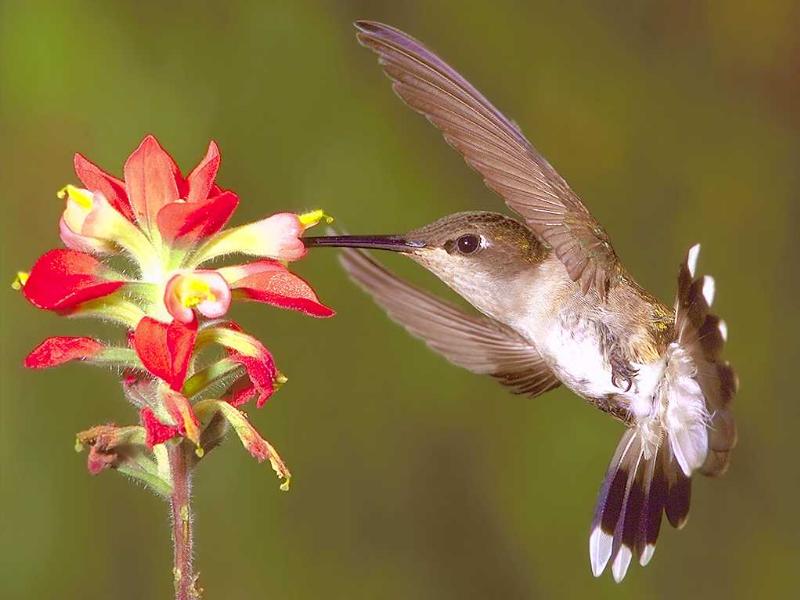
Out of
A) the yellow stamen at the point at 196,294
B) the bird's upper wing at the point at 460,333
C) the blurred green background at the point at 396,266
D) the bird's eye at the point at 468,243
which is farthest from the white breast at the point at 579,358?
the blurred green background at the point at 396,266

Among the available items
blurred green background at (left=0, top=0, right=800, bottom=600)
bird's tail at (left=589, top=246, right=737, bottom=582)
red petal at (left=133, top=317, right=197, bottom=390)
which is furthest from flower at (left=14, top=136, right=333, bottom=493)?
blurred green background at (left=0, top=0, right=800, bottom=600)

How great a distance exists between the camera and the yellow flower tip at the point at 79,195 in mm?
840

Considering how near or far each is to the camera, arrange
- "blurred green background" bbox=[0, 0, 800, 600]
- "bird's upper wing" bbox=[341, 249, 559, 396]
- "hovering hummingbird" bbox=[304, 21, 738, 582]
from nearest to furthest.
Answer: "hovering hummingbird" bbox=[304, 21, 738, 582], "bird's upper wing" bbox=[341, 249, 559, 396], "blurred green background" bbox=[0, 0, 800, 600]

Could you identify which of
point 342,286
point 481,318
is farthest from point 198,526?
point 481,318

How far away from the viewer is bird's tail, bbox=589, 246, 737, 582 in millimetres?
1073

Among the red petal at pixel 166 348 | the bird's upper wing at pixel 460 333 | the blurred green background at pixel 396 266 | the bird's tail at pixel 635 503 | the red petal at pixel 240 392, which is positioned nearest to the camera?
the red petal at pixel 166 348

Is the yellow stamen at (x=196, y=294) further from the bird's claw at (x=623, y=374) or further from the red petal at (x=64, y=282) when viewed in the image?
the bird's claw at (x=623, y=374)

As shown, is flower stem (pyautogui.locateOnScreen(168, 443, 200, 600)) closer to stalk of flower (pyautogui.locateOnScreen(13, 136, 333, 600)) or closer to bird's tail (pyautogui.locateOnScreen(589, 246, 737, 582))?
stalk of flower (pyautogui.locateOnScreen(13, 136, 333, 600))

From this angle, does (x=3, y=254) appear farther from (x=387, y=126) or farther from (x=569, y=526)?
(x=569, y=526)

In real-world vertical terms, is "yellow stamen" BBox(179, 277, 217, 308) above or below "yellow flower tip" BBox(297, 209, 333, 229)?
below

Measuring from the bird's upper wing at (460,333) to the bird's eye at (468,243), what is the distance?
0.23 meters

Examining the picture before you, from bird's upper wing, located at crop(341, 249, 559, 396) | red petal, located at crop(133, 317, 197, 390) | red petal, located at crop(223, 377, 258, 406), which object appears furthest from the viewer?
bird's upper wing, located at crop(341, 249, 559, 396)

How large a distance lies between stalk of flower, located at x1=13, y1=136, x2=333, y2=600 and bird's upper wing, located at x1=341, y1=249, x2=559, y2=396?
0.42 m

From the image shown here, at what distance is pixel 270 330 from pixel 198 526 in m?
0.45
